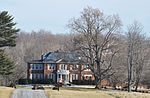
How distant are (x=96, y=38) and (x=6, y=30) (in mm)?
16326

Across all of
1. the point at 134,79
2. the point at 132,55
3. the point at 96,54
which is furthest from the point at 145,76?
the point at 96,54

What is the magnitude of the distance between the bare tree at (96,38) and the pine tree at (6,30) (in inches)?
459

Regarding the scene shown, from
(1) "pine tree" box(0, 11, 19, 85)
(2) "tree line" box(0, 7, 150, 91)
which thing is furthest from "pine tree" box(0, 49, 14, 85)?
(2) "tree line" box(0, 7, 150, 91)

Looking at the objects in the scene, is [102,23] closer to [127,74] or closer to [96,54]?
[96,54]

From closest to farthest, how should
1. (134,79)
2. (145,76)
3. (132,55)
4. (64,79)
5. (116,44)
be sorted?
(116,44) → (132,55) → (134,79) → (145,76) → (64,79)

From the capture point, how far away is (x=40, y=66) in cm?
7894

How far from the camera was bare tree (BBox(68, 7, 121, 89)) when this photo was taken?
54.6 meters

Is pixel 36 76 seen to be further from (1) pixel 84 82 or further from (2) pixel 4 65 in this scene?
(2) pixel 4 65

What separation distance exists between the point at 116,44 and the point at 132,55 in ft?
17.0

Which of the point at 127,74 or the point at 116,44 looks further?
the point at 127,74

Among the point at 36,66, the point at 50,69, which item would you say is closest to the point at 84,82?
the point at 50,69

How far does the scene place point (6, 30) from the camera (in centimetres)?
6050

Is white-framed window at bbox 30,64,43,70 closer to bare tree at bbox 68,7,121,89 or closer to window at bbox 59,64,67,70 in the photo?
window at bbox 59,64,67,70

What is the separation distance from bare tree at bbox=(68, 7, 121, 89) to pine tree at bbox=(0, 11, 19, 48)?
11659 millimetres
